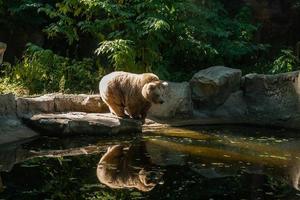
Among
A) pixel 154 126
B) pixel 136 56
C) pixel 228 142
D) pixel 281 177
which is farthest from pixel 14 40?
pixel 281 177

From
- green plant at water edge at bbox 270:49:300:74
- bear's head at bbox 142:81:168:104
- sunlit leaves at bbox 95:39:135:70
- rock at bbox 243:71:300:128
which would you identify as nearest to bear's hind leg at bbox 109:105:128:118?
bear's head at bbox 142:81:168:104

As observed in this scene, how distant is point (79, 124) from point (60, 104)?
117cm

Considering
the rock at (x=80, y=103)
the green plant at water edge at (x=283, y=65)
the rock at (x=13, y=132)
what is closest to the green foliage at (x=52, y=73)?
the rock at (x=80, y=103)

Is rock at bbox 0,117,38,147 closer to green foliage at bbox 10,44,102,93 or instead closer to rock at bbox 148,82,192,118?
green foliage at bbox 10,44,102,93

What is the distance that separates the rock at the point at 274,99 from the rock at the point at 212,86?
499 mm

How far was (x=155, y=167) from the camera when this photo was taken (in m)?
7.11

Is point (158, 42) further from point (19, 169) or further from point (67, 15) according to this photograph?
point (19, 169)

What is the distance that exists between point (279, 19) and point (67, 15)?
773 centimetres

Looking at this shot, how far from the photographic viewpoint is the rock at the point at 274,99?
426 inches

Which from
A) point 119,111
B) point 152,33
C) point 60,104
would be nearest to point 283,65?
point 152,33

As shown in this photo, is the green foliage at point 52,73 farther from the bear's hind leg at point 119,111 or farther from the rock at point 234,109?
the rock at point 234,109

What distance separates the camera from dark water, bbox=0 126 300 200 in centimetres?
599

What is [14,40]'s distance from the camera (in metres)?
14.6

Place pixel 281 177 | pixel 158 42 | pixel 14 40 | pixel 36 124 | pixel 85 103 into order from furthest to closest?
pixel 14 40 → pixel 158 42 → pixel 85 103 → pixel 36 124 → pixel 281 177
